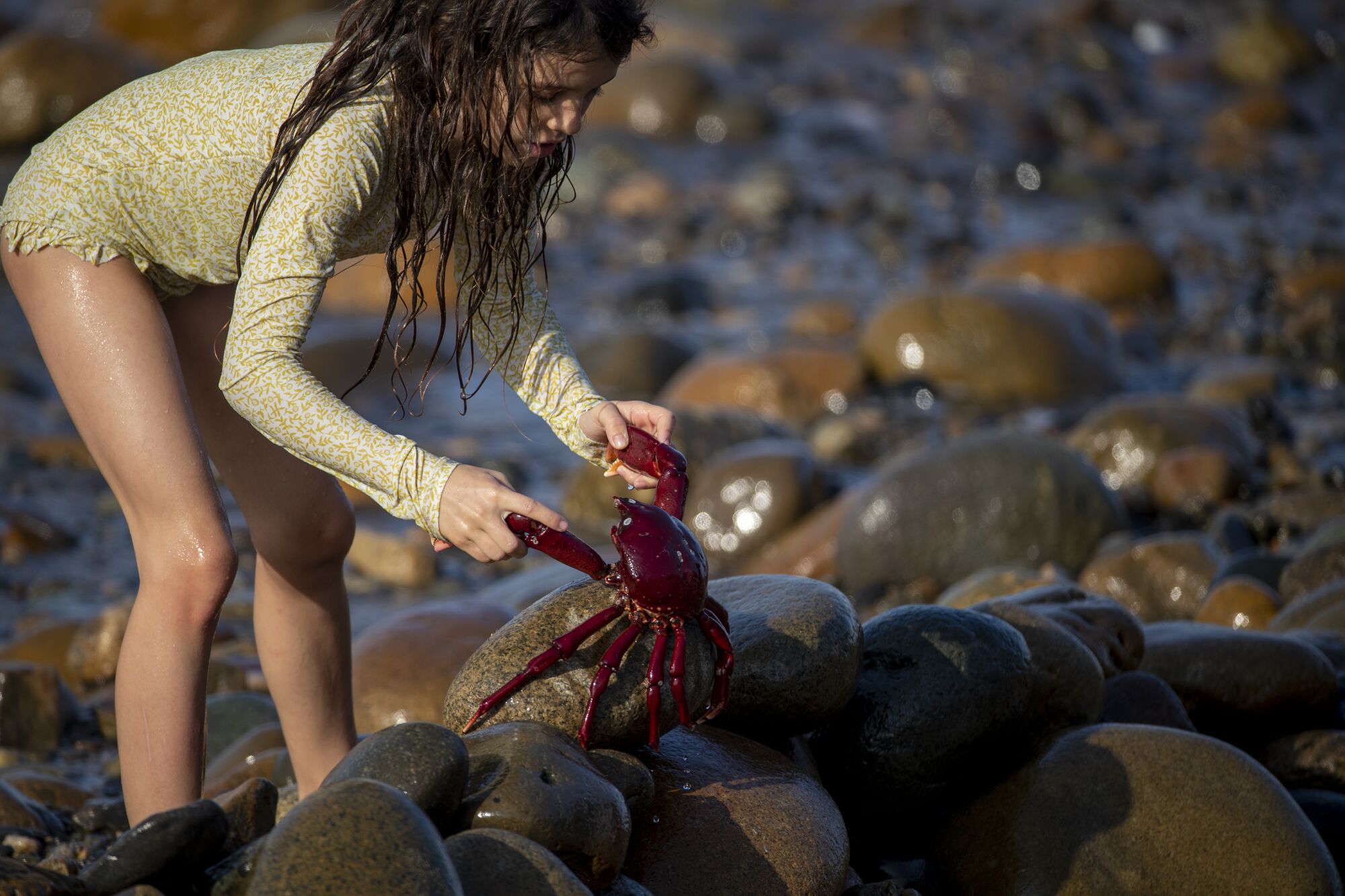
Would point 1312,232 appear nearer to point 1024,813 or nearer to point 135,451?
point 1024,813

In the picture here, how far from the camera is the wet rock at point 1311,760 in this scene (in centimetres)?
409

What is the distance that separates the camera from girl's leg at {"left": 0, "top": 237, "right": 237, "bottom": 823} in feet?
10.3

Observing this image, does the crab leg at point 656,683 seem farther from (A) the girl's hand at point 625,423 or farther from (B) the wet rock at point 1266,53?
(B) the wet rock at point 1266,53

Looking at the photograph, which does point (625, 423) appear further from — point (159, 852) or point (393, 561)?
point (393, 561)

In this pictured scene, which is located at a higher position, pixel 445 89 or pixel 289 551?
pixel 445 89

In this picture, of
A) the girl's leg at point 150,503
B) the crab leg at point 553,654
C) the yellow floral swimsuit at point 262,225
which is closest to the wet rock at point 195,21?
the yellow floral swimsuit at point 262,225

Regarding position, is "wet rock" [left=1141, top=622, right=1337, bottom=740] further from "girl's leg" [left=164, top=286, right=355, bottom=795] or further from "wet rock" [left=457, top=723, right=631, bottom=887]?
"girl's leg" [left=164, top=286, right=355, bottom=795]

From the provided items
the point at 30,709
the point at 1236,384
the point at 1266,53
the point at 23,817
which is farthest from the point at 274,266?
the point at 1266,53

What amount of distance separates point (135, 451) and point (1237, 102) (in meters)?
17.0

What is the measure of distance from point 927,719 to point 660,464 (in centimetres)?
100

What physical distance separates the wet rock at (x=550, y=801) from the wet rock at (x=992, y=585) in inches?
108

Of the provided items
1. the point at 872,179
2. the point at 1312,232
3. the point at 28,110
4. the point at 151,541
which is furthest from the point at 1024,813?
the point at 28,110

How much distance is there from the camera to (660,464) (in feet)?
10.6

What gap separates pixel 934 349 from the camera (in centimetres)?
952
